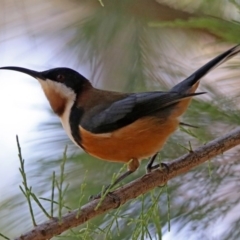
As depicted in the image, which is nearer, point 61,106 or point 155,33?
point 61,106

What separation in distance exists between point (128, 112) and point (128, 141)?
4 cm

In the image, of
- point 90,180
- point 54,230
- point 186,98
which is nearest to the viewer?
point 54,230

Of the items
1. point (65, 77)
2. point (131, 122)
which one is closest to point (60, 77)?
point (65, 77)

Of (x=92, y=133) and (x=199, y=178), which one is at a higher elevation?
(x=92, y=133)

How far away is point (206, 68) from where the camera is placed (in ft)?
2.25

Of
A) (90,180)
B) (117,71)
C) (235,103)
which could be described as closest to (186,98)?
(235,103)

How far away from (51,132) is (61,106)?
12 cm

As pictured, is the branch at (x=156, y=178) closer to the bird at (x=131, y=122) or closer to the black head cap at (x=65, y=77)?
the bird at (x=131, y=122)

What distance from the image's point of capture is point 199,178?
2.49 ft

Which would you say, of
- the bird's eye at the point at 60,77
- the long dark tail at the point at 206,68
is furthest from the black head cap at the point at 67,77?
the long dark tail at the point at 206,68

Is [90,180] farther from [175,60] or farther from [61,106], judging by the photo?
[175,60]

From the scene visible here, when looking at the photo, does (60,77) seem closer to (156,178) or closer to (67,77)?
(67,77)

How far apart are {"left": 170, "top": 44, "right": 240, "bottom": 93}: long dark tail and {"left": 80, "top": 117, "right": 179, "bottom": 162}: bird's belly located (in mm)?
48

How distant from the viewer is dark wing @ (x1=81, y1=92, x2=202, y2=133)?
0.70 metres
